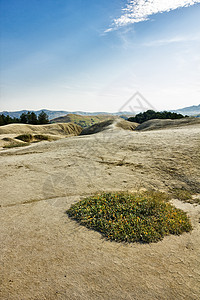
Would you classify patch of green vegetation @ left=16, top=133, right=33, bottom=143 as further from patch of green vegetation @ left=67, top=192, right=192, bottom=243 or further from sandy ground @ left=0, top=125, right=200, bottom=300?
patch of green vegetation @ left=67, top=192, right=192, bottom=243

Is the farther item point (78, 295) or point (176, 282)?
point (176, 282)

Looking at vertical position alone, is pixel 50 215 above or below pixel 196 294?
above

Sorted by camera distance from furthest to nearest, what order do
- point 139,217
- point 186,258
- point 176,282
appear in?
point 139,217 < point 186,258 < point 176,282

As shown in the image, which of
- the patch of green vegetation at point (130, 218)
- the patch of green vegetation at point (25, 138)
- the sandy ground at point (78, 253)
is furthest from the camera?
the patch of green vegetation at point (25, 138)

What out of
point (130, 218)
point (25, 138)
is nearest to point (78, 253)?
point (130, 218)

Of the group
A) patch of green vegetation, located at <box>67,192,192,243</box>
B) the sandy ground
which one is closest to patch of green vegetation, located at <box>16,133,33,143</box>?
the sandy ground

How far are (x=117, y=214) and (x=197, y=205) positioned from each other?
2979mm

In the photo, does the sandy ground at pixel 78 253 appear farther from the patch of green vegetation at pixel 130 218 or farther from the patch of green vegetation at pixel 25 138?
the patch of green vegetation at pixel 25 138

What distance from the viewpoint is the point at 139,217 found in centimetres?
497

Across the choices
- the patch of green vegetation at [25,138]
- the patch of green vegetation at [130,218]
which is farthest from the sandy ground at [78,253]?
the patch of green vegetation at [25,138]

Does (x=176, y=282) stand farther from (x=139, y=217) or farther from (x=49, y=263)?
(x=49, y=263)

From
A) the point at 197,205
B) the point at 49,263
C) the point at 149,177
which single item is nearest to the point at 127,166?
the point at 149,177

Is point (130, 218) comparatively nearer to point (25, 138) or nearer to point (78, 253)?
point (78, 253)

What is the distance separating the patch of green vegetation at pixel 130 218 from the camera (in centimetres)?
434
